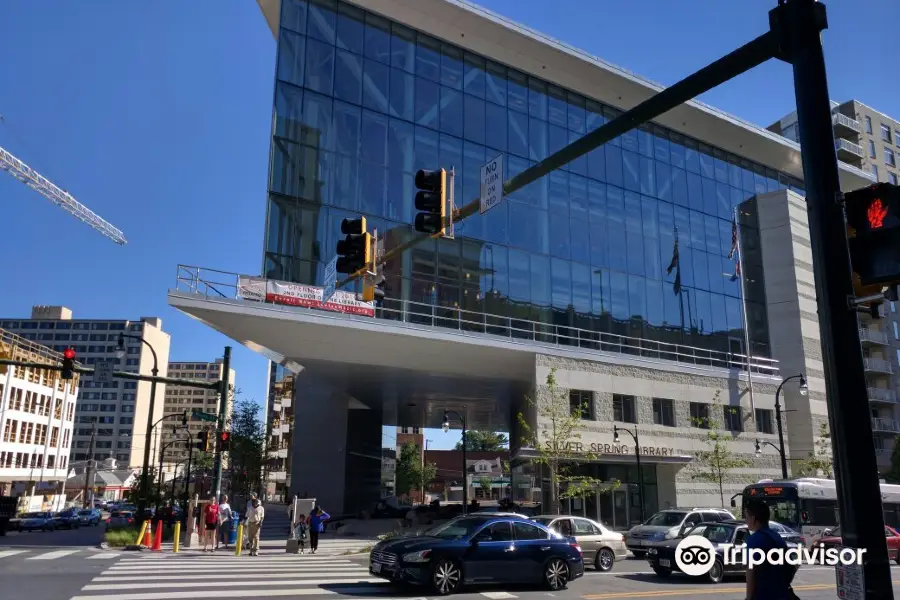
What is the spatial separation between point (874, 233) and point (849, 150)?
7748cm

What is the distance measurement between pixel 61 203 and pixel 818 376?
380ft

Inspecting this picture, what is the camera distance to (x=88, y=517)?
56844 mm

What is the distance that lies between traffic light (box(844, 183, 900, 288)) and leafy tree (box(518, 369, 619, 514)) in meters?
26.4

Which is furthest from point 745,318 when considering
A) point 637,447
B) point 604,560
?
point 604,560

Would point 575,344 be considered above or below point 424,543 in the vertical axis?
above

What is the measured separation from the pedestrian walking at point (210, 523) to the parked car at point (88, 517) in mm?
36959

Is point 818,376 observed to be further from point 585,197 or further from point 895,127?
point 895,127

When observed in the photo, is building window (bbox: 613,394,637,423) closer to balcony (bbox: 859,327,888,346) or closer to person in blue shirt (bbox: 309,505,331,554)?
person in blue shirt (bbox: 309,505,331,554)

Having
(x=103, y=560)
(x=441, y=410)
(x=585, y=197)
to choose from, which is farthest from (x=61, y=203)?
(x=103, y=560)

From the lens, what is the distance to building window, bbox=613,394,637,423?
36.2m

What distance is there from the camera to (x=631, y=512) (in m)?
37.6

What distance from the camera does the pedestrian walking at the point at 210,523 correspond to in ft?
78.2

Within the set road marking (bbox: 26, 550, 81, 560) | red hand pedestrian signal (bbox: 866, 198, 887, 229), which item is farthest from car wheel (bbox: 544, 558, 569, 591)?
road marking (bbox: 26, 550, 81, 560)

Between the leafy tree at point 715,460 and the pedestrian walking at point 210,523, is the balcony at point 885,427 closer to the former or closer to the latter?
the leafy tree at point 715,460
